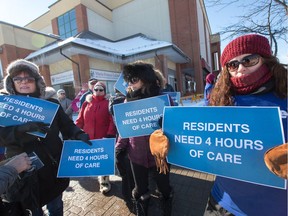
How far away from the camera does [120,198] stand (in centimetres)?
296

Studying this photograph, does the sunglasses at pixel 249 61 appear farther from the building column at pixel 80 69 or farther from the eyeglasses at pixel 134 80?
the building column at pixel 80 69

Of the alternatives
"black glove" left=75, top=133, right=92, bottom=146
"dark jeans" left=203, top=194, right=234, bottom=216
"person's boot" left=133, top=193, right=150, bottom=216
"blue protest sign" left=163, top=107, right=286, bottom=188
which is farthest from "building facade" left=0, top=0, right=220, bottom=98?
"dark jeans" left=203, top=194, right=234, bottom=216

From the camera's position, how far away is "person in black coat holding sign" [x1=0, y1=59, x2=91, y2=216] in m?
1.59

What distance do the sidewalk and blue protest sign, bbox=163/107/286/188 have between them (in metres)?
1.61

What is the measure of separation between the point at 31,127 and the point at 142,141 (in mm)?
1076

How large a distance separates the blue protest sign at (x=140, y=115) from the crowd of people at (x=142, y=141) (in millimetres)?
134

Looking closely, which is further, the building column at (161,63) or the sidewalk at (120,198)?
the building column at (161,63)

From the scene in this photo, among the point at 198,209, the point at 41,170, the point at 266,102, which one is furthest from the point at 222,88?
the point at 198,209

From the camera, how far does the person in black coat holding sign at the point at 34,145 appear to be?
1.59m

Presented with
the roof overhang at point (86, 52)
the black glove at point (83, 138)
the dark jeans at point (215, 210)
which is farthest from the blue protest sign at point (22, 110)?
the roof overhang at point (86, 52)

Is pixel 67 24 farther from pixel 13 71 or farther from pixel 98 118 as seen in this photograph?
pixel 13 71

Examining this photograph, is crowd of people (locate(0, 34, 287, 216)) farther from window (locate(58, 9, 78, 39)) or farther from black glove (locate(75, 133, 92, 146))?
window (locate(58, 9, 78, 39))

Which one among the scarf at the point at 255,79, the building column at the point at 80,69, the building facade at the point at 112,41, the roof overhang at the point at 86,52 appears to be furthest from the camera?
the building facade at the point at 112,41

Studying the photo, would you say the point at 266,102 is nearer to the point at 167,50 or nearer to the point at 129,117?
the point at 129,117
